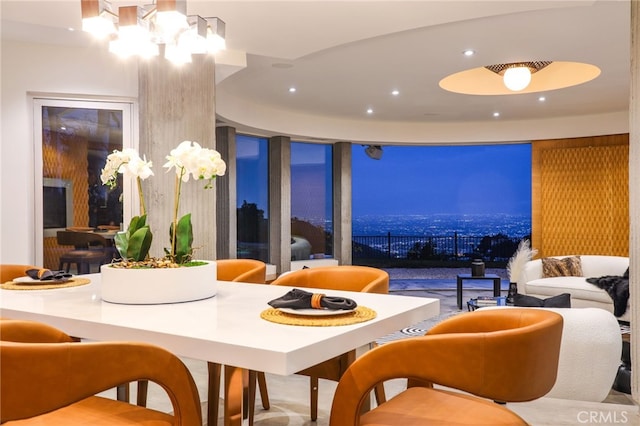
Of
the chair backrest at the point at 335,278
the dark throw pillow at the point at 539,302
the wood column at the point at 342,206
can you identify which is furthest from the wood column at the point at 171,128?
the wood column at the point at 342,206

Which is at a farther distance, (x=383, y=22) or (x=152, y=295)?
(x=383, y=22)

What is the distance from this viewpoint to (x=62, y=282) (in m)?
2.55

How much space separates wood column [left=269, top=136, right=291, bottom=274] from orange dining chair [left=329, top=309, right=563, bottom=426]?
715 cm

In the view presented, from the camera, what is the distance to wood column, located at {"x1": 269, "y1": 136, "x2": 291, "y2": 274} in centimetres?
870

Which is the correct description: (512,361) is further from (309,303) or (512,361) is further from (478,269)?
(478,269)

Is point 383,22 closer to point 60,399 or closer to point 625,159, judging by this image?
point 60,399

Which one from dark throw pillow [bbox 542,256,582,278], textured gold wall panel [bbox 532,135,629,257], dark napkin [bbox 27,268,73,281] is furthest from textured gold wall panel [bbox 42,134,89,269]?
textured gold wall panel [bbox 532,135,629,257]

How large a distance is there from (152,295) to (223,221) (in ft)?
19.5

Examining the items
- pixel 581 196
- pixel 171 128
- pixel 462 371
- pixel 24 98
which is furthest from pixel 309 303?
pixel 581 196

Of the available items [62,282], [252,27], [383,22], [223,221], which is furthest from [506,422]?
[223,221]

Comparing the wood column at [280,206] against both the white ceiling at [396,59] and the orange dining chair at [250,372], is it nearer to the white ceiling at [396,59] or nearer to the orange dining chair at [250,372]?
the white ceiling at [396,59]

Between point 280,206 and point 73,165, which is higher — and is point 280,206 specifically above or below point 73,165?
below

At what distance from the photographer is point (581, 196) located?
28.5ft

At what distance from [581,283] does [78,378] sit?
6.09 meters
